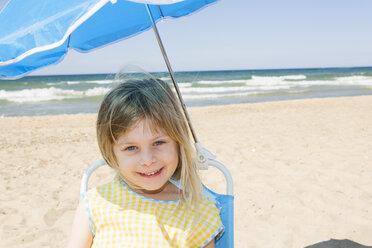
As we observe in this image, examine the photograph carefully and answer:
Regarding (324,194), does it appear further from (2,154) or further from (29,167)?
(2,154)

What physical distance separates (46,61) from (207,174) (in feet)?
8.37

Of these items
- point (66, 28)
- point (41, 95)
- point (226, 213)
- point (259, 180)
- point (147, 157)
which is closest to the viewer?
point (66, 28)

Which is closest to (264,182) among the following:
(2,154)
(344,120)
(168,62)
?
(168,62)

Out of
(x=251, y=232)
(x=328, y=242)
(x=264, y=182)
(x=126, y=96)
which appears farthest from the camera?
(x=264, y=182)

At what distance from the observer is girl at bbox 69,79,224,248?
4.72 ft

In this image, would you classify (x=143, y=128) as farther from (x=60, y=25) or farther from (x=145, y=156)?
(x=60, y=25)

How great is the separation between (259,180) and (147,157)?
8.83 feet

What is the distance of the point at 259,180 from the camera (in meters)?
3.86

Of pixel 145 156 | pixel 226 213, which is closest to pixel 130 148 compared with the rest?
pixel 145 156

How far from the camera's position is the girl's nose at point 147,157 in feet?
4.61

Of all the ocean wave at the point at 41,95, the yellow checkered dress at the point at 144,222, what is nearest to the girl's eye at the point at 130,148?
the yellow checkered dress at the point at 144,222

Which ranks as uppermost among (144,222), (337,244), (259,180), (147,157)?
(147,157)

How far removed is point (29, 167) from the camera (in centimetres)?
466

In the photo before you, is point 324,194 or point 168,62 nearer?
point 168,62
